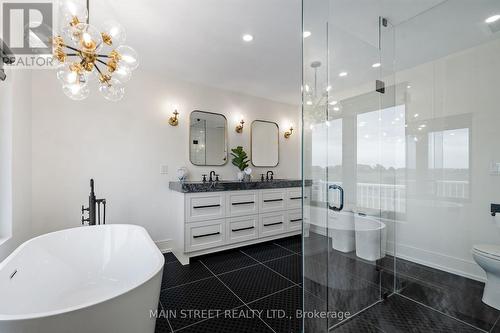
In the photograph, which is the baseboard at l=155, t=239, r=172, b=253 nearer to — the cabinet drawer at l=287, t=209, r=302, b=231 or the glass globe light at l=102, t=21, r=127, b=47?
the cabinet drawer at l=287, t=209, r=302, b=231

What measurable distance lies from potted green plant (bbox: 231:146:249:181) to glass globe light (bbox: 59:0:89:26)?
246 cm

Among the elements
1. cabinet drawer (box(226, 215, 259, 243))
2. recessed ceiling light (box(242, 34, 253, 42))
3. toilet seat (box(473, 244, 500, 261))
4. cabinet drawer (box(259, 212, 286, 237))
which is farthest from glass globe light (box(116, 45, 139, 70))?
toilet seat (box(473, 244, 500, 261))

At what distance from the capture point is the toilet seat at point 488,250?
1.68m

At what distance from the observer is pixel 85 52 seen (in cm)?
142

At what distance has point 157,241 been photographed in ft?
9.87

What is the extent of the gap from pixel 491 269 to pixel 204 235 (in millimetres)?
2640

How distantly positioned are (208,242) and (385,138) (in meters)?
2.35

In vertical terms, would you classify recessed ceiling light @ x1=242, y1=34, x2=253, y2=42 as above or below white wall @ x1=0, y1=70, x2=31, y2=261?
above

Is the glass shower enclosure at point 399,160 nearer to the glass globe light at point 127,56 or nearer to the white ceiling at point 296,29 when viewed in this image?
the white ceiling at point 296,29

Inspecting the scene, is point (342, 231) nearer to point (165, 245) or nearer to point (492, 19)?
point (492, 19)

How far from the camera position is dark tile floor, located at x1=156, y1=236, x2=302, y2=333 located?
1.63m

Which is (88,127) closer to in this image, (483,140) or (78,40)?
(78,40)

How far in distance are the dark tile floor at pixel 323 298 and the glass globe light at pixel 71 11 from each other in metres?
1.97

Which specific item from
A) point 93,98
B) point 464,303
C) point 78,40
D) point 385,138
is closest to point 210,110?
point 93,98
